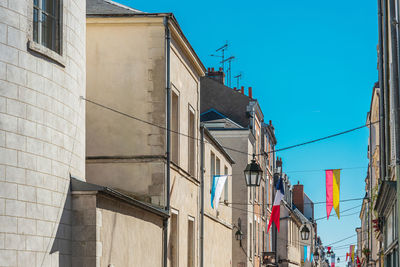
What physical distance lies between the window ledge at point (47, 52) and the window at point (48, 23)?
15 centimetres

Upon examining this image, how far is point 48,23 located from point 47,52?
1.91 feet

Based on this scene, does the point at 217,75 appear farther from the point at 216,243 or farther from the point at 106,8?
the point at 106,8

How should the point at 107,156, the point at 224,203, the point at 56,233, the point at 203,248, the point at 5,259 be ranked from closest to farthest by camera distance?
the point at 5,259, the point at 56,233, the point at 107,156, the point at 203,248, the point at 224,203

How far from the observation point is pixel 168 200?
17484 millimetres

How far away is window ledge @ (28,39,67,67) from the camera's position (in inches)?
407

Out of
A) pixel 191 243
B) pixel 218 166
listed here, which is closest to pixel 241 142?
pixel 218 166

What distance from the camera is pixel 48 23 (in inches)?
440

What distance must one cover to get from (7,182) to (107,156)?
7556 mm

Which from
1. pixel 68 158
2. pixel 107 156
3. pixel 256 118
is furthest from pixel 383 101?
pixel 256 118

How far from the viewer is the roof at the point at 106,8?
17731 mm

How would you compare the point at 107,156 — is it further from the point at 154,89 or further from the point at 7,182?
the point at 7,182

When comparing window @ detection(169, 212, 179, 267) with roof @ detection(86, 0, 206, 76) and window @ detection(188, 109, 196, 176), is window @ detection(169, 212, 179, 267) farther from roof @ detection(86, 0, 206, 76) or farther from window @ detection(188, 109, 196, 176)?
roof @ detection(86, 0, 206, 76)

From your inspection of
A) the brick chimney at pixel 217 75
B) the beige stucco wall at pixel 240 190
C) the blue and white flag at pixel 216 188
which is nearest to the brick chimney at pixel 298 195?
the brick chimney at pixel 217 75

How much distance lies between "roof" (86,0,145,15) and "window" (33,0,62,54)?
6206 mm
